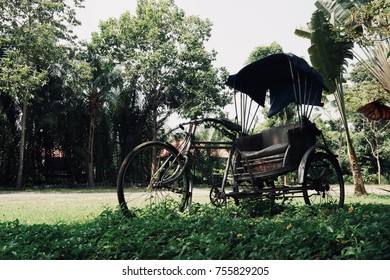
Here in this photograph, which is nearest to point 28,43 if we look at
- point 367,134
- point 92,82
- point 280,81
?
point 92,82

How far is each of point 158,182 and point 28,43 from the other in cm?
938

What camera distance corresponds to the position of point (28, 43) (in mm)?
11969

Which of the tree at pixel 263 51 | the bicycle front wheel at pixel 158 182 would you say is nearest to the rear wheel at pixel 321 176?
the bicycle front wheel at pixel 158 182

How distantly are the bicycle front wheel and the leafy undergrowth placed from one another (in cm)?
48

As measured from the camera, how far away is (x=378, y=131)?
18.0 meters

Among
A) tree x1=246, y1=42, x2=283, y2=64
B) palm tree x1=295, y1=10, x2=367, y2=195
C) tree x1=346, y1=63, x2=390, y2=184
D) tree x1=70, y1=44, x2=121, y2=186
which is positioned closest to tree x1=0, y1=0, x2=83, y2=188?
tree x1=70, y1=44, x2=121, y2=186

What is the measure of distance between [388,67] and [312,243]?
232 inches

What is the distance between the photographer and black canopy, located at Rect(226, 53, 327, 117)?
4.79m

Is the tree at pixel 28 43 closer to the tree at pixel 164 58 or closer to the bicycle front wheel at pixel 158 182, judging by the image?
the tree at pixel 164 58

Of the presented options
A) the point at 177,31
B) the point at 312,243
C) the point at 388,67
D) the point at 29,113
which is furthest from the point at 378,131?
the point at 312,243

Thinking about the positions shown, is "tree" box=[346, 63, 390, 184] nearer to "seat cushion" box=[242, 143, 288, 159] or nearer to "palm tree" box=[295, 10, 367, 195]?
"palm tree" box=[295, 10, 367, 195]

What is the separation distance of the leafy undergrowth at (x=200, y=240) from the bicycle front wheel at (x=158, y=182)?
1.58 feet

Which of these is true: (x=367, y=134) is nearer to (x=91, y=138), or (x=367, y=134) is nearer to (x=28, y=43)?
(x=91, y=138)
